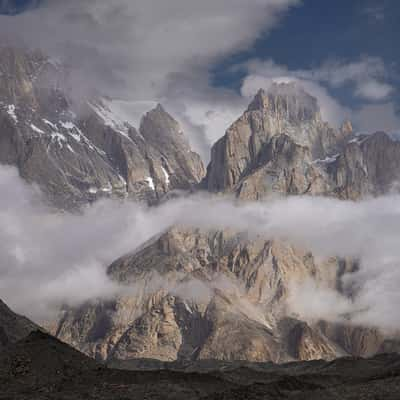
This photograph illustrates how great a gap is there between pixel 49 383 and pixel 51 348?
16479 mm

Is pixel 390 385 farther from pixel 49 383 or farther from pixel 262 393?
pixel 49 383

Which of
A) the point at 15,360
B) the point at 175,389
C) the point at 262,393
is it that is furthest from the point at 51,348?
the point at 262,393

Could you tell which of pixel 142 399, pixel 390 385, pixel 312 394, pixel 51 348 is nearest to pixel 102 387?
pixel 142 399

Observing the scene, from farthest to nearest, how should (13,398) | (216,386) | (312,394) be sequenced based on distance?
(216,386)
(312,394)
(13,398)

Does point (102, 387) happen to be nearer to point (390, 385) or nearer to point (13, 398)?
point (13, 398)

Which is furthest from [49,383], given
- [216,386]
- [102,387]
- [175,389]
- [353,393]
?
[353,393]

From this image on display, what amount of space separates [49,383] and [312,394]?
157ft

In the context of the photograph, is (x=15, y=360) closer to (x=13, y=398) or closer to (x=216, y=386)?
(x=13, y=398)

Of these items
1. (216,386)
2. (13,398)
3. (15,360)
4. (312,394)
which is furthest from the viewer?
(216,386)

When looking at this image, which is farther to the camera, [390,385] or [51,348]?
[51,348]

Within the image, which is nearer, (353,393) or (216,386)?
(353,393)

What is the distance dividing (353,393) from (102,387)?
45.1 metres

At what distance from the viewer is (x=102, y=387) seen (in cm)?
16962

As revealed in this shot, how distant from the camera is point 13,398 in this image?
515 feet
